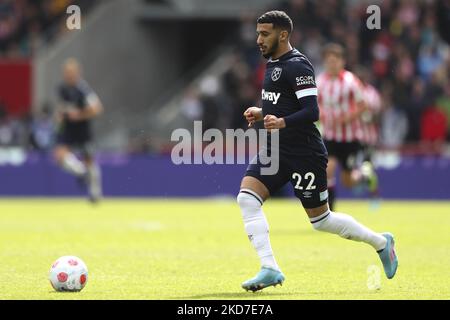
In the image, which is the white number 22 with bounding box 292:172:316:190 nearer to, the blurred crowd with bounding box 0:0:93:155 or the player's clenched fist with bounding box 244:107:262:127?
the player's clenched fist with bounding box 244:107:262:127

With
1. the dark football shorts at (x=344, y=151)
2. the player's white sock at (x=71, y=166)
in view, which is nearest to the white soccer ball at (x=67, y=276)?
the dark football shorts at (x=344, y=151)

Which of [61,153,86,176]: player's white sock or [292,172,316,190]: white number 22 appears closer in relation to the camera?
[292,172,316,190]: white number 22

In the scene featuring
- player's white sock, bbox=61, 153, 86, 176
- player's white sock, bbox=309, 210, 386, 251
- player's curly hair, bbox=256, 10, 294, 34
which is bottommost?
player's white sock, bbox=61, 153, 86, 176

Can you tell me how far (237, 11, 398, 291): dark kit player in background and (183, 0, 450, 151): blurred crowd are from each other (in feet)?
50.2

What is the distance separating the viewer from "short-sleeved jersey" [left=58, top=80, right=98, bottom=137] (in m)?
22.4

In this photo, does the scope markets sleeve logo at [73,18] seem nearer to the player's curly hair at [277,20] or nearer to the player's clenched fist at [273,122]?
the player's curly hair at [277,20]

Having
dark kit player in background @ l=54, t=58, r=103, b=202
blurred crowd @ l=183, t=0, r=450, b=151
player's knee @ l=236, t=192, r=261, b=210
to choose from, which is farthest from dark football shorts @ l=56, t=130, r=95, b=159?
player's knee @ l=236, t=192, r=261, b=210

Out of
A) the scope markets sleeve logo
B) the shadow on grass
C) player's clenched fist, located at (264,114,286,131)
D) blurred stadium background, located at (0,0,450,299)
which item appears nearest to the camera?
the shadow on grass

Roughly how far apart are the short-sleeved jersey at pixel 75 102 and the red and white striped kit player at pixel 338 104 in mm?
7052

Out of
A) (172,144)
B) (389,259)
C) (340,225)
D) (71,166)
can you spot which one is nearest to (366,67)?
(172,144)

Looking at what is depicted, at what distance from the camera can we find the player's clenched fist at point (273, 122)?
8.91m

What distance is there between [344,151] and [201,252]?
4.73m

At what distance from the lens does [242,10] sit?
3031cm
